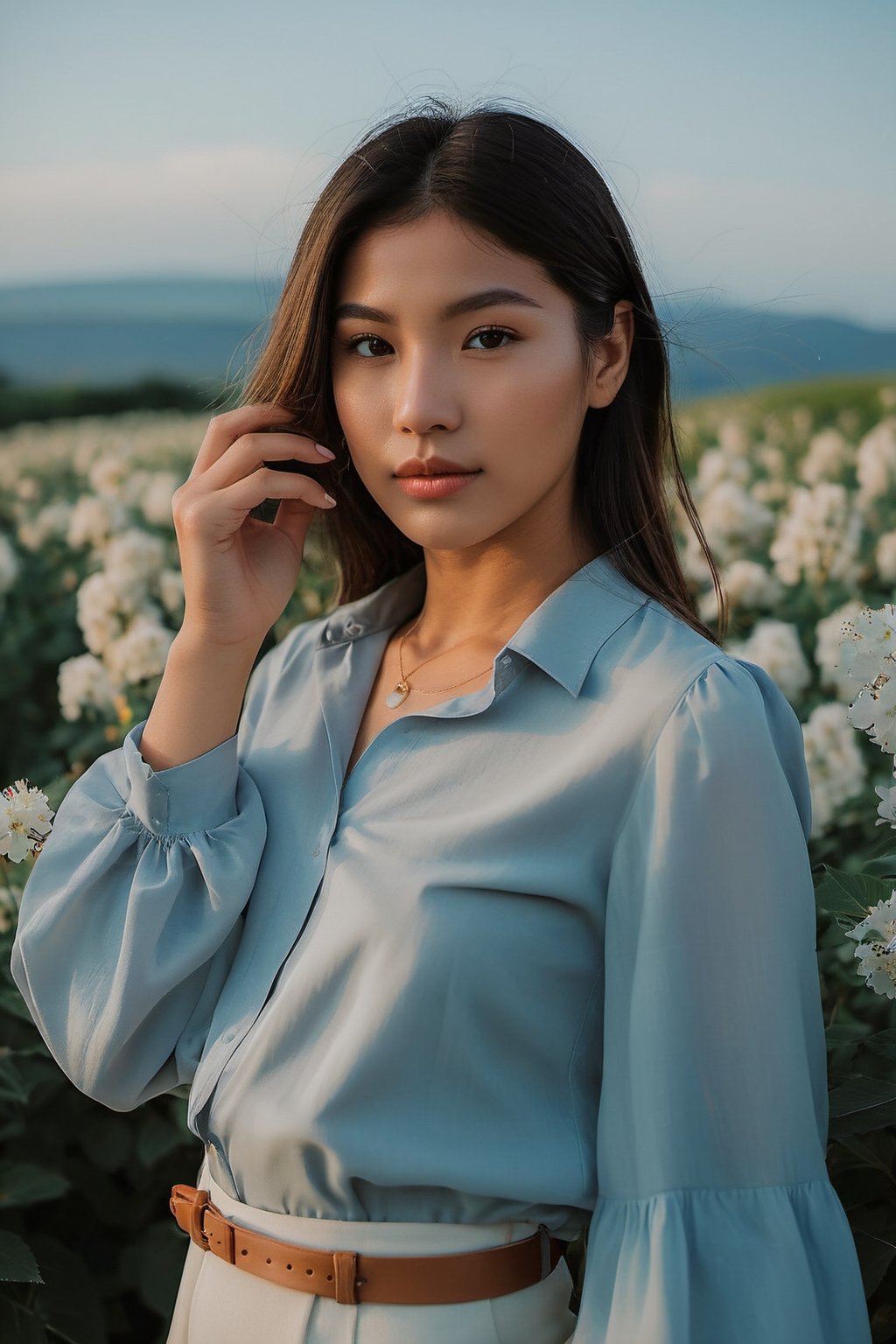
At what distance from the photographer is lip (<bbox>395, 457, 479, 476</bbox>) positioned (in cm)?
149

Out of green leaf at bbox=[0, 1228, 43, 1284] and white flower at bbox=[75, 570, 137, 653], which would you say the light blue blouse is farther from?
white flower at bbox=[75, 570, 137, 653]

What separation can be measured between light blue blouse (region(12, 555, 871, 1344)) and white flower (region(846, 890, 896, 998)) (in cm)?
24

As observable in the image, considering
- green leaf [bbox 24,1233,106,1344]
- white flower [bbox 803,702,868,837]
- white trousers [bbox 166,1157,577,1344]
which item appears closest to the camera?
white trousers [bbox 166,1157,577,1344]

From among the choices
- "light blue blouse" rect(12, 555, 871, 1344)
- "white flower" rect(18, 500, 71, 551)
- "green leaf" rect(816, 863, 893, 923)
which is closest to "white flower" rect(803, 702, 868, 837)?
"green leaf" rect(816, 863, 893, 923)

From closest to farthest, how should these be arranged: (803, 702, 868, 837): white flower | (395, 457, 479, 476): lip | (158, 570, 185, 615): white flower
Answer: (395, 457, 479, 476): lip
(803, 702, 868, 837): white flower
(158, 570, 185, 615): white flower

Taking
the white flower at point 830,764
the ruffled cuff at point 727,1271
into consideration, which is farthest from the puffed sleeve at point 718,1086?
the white flower at point 830,764

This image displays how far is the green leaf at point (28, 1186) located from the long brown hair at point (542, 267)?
1301mm

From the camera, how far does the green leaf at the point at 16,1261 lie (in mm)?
1983

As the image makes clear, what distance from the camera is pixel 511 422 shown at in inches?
58.5

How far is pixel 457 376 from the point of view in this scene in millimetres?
1477

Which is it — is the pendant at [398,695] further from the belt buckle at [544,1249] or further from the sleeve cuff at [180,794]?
the belt buckle at [544,1249]

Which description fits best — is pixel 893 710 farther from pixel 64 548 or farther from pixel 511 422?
pixel 64 548

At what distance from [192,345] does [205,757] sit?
12509 mm

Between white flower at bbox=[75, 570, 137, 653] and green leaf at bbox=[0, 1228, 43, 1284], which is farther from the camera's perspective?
white flower at bbox=[75, 570, 137, 653]
